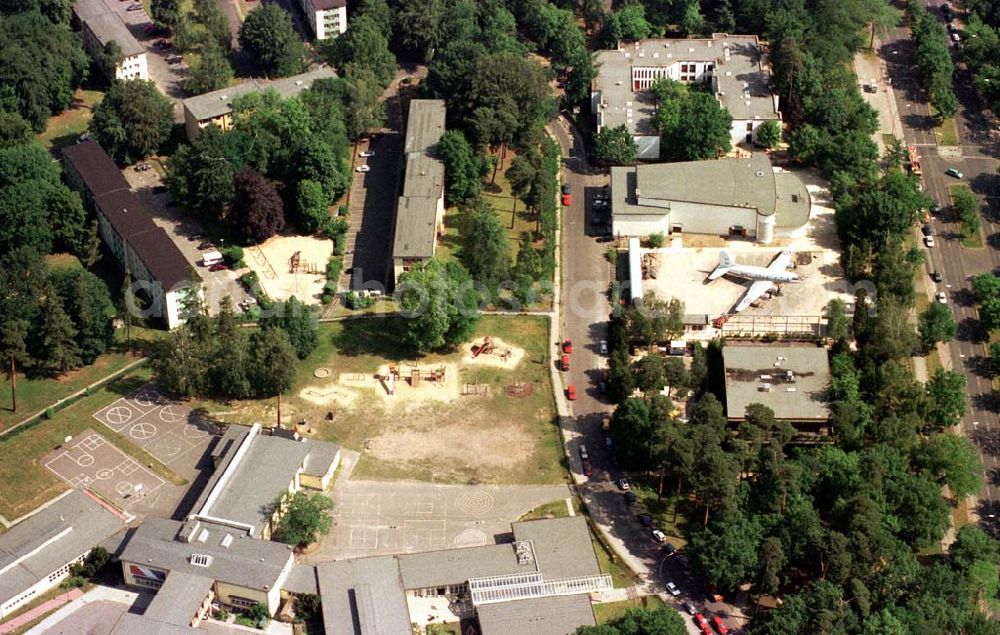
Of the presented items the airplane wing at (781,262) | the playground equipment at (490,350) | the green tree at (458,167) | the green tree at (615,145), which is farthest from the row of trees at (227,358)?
the airplane wing at (781,262)

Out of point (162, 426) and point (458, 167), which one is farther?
point (458, 167)

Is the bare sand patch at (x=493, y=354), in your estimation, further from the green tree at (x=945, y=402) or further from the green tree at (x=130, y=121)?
the green tree at (x=130, y=121)

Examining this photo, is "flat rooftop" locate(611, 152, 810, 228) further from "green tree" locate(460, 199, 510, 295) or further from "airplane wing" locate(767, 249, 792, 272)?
"green tree" locate(460, 199, 510, 295)

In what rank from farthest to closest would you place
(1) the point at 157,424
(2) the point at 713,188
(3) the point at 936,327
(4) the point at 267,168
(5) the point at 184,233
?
(4) the point at 267,168, (2) the point at 713,188, (5) the point at 184,233, (3) the point at 936,327, (1) the point at 157,424

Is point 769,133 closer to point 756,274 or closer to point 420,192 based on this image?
point 756,274

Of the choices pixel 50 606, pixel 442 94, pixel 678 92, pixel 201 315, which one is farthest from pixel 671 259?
pixel 50 606

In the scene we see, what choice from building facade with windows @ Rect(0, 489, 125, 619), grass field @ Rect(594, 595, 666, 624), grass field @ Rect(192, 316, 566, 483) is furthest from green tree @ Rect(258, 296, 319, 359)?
grass field @ Rect(594, 595, 666, 624)

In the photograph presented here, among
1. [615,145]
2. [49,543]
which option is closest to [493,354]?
[615,145]

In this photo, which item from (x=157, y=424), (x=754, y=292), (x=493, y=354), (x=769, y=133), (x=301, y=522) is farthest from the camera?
(x=769, y=133)
